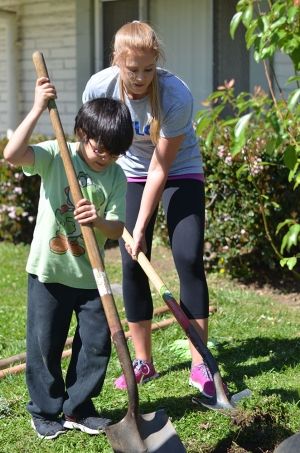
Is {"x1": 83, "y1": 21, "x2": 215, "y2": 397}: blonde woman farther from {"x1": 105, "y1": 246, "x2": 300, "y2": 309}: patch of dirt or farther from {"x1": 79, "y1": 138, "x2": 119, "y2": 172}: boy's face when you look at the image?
{"x1": 105, "y1": 246, "x2": 300, "y2": 309}: patch of dirt

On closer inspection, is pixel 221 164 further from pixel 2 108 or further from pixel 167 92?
pixel 2 108

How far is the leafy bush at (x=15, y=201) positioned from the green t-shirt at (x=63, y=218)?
4.54 meters

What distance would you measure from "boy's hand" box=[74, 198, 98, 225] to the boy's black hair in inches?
10.3

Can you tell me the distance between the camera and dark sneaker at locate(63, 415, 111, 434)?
3.36 meters

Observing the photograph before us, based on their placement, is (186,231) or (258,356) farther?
(258,356)

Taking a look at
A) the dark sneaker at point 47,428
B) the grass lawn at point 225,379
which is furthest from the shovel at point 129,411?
the dark sneaker at point 47,428

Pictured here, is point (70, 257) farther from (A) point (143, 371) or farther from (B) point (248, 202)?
(B) point (248, 202)

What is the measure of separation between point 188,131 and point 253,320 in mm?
1827

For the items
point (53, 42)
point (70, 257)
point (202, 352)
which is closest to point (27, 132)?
point (70, 257)

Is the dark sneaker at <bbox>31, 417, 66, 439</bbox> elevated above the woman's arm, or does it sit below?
below

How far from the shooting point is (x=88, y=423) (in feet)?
11.1

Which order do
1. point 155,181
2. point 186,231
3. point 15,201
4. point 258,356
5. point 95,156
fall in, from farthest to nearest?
point 15,201 → point 258,356 → point 186,231 → point 155,181 → point 95,156

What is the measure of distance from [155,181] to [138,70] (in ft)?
1.90

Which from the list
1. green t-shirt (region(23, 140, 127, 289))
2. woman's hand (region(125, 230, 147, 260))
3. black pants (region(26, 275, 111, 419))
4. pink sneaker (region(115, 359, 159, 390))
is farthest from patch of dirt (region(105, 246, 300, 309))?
green t-shirt (region(23, 140, 127, 289))
